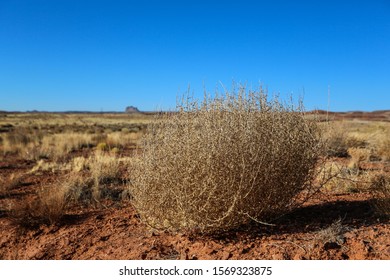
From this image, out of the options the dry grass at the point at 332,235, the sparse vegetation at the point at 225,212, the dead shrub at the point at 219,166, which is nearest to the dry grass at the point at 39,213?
the sparse vegetation at the point at 225,212

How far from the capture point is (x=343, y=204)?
5.17 m

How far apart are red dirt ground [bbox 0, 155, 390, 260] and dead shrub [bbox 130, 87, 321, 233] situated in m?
0.20

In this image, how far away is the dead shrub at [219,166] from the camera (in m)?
3.85

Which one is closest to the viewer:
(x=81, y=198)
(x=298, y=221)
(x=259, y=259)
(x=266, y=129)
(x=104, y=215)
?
(x=259, y=259)

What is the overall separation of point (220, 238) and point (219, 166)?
795 millimetres

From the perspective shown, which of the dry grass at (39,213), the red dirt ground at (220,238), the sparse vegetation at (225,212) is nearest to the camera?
the red dirt ground at (220,238)

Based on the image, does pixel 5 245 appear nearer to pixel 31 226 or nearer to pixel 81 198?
pixel 31 226

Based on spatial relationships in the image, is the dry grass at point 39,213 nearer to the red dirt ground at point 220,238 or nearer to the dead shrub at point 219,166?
the red dirt ground at point 220,238

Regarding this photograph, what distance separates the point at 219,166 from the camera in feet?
12.6

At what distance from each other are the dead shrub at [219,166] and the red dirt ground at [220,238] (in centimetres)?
20

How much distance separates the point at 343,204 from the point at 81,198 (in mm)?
4230
